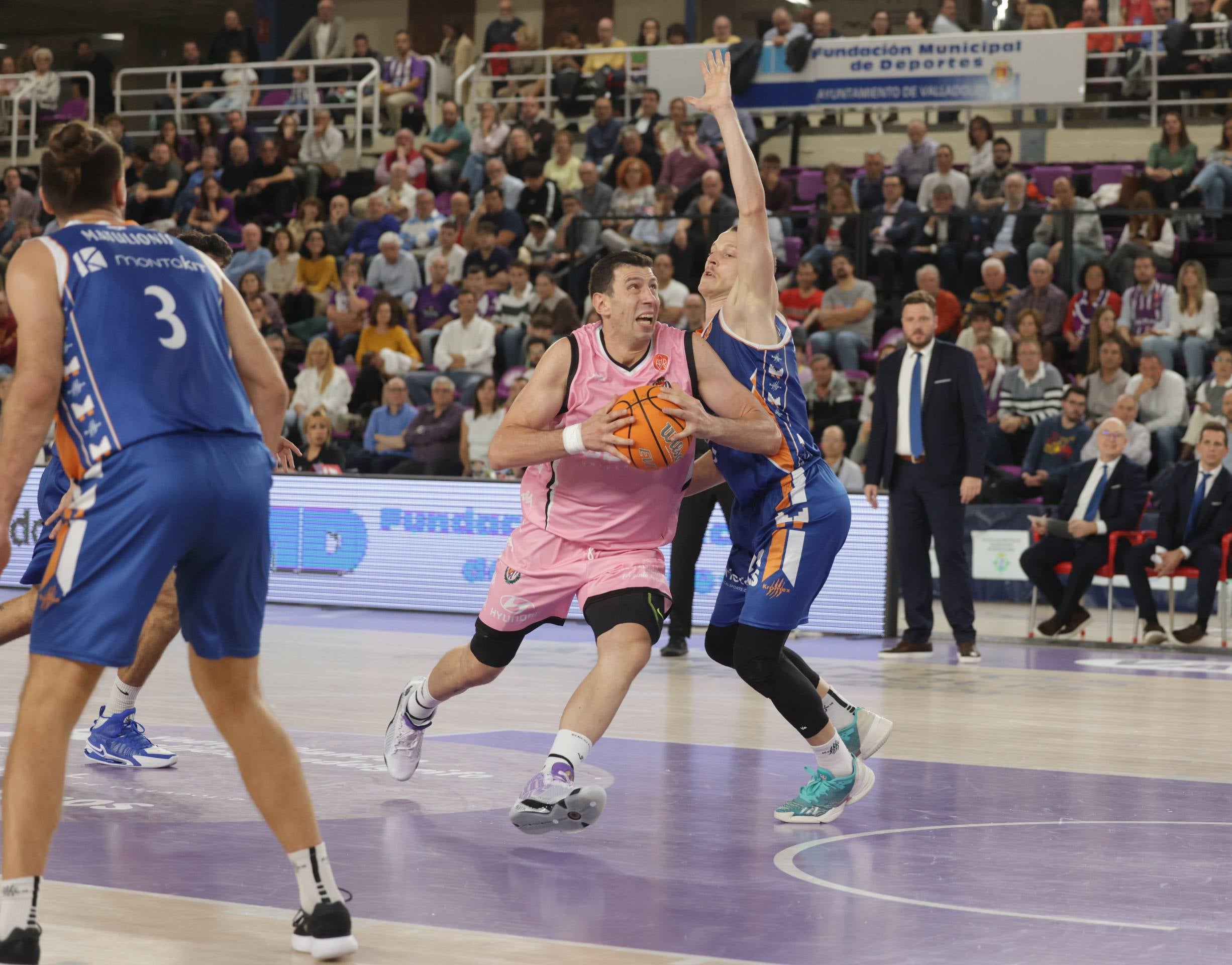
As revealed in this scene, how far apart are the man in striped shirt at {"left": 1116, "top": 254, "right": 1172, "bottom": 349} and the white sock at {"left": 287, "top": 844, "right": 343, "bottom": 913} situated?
13.0 m

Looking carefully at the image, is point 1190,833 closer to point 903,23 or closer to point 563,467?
point 563,467

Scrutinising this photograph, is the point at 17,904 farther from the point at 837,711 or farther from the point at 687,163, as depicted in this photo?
the point at 687,163

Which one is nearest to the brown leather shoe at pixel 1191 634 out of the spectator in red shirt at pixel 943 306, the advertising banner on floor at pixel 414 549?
the advertising banner on floor at pixel 414 549

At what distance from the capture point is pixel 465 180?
2031cm

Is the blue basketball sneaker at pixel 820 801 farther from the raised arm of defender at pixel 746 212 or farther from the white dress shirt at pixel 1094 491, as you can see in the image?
the white dress shirt at pixel 1094 491

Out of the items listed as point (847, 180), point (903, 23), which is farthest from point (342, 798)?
point (903, 23)

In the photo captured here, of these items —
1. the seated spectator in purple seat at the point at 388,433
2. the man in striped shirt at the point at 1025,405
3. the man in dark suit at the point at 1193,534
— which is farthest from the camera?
the seated spectator in purple seat at the point at 388,433

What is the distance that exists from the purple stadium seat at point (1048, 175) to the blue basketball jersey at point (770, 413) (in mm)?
13673

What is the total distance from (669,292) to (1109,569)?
19.6ft

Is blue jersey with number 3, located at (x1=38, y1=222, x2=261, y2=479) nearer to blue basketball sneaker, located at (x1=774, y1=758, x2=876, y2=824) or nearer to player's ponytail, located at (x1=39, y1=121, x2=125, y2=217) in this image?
player's ponytail, located at (x1=39, y1=121, x2=125, y2=217)

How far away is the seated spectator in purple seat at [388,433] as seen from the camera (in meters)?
15.5

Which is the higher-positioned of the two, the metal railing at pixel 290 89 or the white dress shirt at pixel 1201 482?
the metal railing at pixel 290 89

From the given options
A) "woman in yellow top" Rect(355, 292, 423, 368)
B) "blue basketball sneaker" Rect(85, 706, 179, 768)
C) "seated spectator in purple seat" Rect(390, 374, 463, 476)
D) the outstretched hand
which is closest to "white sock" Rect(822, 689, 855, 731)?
the outstretched hand

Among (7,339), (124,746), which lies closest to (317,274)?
(7,339)
